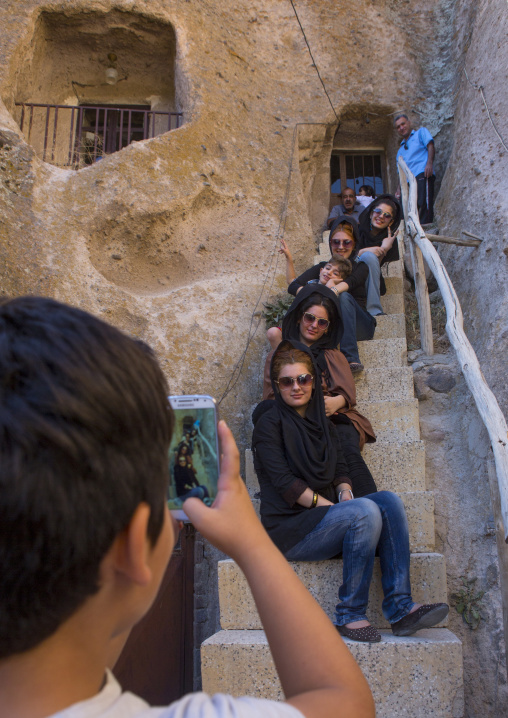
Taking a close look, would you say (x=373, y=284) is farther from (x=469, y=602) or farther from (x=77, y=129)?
(x=77, y=129)

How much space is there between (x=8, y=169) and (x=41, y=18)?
2.55 m

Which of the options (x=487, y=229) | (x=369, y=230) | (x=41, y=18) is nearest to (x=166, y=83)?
(x=41, y=18)

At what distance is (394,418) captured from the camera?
3752mm

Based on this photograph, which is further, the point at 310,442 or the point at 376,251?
the point at 376,251

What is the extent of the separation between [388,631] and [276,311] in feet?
10.6

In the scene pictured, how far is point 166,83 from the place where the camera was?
805 centimetres

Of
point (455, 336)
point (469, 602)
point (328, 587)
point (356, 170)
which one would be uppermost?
point (356, 170)

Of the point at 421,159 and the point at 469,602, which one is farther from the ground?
the point at 421,159

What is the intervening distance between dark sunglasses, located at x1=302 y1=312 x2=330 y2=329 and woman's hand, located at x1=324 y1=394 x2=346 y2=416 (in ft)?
2.02

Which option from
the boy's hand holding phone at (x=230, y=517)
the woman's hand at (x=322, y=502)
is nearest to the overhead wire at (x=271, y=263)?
the woman's hand at (x=322, y=502)

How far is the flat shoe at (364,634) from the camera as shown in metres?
2.31

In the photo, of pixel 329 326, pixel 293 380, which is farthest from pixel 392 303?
pixel 293 380

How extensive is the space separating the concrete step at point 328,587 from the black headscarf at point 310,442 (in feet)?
1.34

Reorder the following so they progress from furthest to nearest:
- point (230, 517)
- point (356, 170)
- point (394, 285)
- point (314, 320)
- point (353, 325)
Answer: point (356, 170), point (394, 285), point (353, 325), point (314, 320), point (230, 517)
